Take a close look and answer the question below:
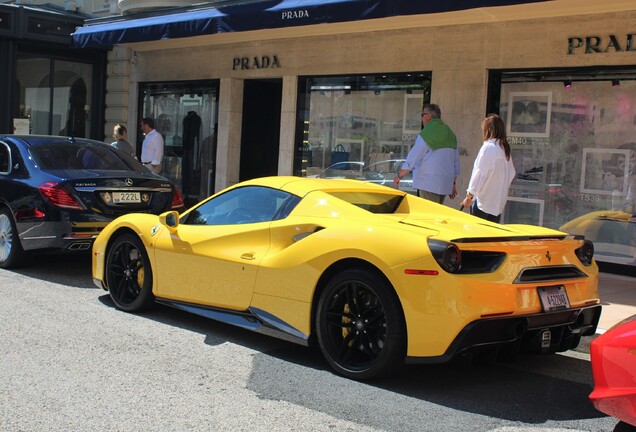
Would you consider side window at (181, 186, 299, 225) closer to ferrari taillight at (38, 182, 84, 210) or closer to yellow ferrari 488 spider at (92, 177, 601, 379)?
yellow ferrari 488 spider at (92, 177, 601, 379)

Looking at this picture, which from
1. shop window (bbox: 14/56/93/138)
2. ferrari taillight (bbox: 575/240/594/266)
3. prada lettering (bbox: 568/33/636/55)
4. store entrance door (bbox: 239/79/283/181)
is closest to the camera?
ferrari taillight (bbox: 575/240/594/266)

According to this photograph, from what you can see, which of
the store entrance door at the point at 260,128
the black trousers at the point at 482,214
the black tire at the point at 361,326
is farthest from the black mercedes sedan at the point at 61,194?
the store entrance door at the point at 260,128

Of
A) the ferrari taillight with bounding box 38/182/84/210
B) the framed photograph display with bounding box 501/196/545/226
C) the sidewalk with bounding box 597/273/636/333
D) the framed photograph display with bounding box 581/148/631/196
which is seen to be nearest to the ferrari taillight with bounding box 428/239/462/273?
the sidewalk with bounding box 597/273/636/333

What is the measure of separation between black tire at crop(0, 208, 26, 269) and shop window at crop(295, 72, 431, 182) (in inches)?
242

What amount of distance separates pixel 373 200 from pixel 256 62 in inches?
348

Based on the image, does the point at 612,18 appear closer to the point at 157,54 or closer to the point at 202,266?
the point at 202,266

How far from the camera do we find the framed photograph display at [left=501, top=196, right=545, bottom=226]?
34.3 feet

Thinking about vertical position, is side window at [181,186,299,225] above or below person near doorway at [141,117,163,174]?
below

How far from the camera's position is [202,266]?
18.8 feet

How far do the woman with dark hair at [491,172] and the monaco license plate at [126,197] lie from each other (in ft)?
12.0

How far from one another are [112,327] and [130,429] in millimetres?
2260

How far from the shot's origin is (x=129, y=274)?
6.52 metres

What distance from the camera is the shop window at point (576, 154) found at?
959cm

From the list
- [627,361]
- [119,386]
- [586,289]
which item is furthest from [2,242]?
[627,361]
